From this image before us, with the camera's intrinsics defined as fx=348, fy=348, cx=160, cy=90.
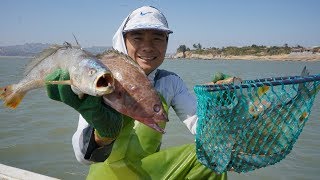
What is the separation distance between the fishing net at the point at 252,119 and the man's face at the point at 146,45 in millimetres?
923

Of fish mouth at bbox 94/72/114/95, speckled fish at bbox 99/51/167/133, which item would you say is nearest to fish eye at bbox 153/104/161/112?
speckled fish at bbox 99/51/167/133

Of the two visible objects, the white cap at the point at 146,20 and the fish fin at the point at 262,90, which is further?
the white cap at the point at 146,20

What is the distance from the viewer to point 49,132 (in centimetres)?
886

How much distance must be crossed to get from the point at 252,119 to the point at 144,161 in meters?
1.33

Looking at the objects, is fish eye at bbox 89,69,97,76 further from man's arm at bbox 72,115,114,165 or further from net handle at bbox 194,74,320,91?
man's arm at bbox 72,115,114,165

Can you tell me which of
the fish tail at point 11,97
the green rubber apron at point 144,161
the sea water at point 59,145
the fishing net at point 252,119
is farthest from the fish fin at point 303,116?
the sea water at point 59,145

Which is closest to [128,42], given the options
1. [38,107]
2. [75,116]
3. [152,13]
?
[152,13]

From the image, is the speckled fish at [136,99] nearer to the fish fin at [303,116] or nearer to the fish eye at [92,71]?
the fish eye at [92,71]

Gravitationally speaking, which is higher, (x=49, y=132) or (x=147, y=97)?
(x=147, y=97)

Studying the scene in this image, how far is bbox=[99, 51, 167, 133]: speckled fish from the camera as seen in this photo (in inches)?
69.2

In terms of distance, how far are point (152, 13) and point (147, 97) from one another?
1.68 m

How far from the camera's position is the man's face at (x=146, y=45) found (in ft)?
10.6

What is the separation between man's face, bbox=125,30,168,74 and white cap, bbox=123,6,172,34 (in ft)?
0.31

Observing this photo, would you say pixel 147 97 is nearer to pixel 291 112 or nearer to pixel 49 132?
pixel 291 112
